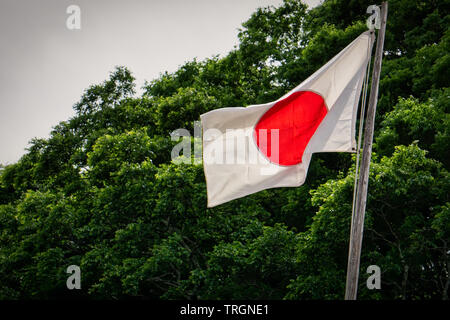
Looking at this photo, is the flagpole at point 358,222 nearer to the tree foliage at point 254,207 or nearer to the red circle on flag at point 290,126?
the red circle on flag at point 290,126

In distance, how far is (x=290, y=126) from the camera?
20.1ft

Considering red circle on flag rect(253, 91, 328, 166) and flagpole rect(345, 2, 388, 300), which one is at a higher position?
red circle on flag rect(253, 91, 328, 166)

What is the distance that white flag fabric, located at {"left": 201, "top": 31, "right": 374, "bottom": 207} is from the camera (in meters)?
5.81

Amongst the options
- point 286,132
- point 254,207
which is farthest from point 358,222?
point 254,207

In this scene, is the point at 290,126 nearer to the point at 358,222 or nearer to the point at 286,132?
the point at 286,132

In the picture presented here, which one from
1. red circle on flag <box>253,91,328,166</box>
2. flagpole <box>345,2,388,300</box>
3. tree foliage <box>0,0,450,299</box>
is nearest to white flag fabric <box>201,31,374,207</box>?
red circle on flag <box>253,91,328,166</box>

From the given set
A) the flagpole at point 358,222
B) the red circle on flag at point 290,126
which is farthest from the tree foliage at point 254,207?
the flagpole at point 358,222

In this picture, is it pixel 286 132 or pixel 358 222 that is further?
pixel 286 132

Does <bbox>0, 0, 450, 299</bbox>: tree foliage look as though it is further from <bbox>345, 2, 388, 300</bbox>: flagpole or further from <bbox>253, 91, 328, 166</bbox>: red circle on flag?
<bbox>345, 2, 388, 300</bbox>: flagpole

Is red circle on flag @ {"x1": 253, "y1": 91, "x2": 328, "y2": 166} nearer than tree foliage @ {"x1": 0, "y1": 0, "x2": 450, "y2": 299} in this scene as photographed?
Yes

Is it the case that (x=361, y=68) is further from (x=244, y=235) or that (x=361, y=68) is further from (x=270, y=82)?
(x=270, y=82)

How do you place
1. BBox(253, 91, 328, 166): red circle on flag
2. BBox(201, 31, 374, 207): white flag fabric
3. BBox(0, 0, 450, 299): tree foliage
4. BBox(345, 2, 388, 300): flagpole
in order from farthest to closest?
BBox(0, 0, 450, 299): tree foliage
BBox(253, 91, 328, 166): red circle on flag
BBox(201, 31, 374, 207): white flag fabric
BBox(345, 2, 388, 300): flagpole

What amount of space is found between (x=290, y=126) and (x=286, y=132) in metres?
0.11
